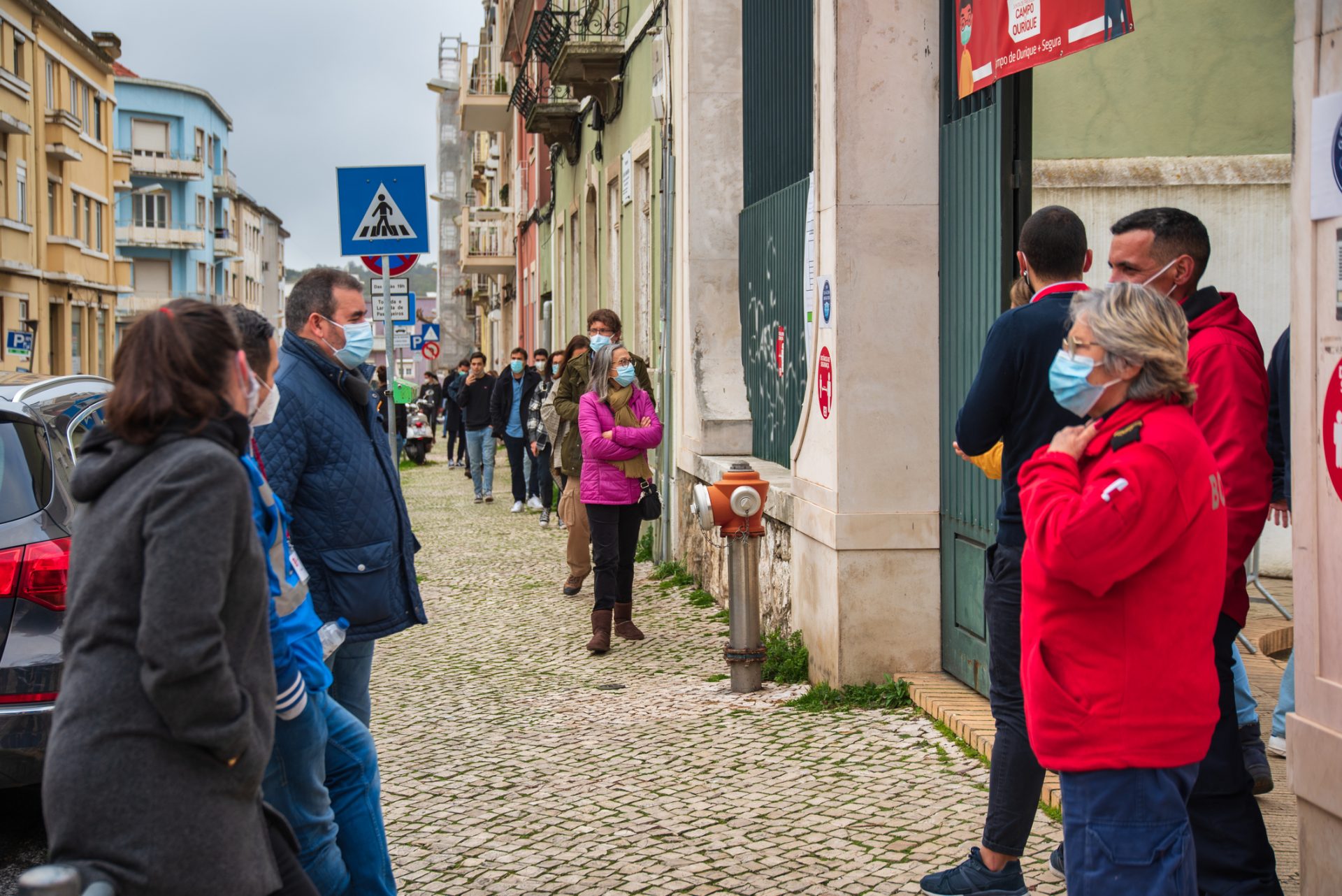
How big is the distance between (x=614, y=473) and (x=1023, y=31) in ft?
12.8

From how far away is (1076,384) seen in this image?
10.3ft

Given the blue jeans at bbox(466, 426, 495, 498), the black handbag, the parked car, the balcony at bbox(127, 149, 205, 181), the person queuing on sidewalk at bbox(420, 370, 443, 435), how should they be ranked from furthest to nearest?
the balcony at bbox(127, 149, 205, 181)
the person queuing on sidewalk at bbox(420, 370, 443, 435)
the blue jeans at bbox(466, 426, 495, 498)
the black handbag
the parked car

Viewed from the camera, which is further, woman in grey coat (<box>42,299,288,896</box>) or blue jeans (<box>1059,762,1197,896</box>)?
blue jeans (<box>1059,762,1197,896</box>)

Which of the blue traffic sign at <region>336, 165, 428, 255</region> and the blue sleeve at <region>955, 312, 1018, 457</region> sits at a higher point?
the blue traffic sign at <region>336, 165, 428, 255</region>

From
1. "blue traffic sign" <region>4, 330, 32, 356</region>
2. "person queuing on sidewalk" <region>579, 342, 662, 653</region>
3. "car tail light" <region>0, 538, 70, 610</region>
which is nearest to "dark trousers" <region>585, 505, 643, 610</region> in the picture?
"person queuing on sidewalk" <region>579, 342, 662, 653</region>

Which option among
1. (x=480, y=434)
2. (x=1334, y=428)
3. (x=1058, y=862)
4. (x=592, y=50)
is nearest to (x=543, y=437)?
(x=480, y=434)

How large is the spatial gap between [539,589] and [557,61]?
6.74 metres

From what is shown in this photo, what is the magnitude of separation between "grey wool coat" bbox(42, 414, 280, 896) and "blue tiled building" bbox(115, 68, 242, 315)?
83.1 m

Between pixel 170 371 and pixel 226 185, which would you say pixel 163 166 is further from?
pixel 170 371

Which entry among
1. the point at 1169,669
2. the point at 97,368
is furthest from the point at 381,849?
the point at 97,368

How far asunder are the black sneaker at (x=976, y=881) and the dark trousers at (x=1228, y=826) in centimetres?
55

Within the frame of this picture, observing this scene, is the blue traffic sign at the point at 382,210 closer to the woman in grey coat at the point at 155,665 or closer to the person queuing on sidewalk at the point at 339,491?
the person queuing on sidewalk at the point at 339,491

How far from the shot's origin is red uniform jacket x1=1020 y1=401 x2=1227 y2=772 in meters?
2.94

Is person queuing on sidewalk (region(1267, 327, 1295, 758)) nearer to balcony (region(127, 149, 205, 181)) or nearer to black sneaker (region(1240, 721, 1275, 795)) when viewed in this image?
black sneaker (region(1240, 721, 1275, 795))
